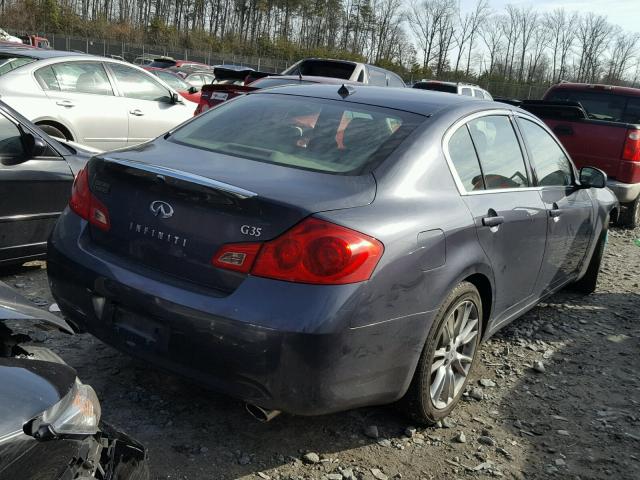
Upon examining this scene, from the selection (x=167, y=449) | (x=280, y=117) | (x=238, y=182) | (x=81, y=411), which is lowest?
(x=167, y=449)

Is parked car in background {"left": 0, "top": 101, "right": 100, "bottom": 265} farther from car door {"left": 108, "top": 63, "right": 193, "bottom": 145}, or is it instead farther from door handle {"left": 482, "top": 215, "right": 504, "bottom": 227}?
car door {"left": 108, "top": 63, "right": 193, "bottom": 145}

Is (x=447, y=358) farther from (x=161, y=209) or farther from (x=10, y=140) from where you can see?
(x=10, y=140)

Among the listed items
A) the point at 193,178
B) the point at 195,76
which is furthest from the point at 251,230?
the point at 195,76

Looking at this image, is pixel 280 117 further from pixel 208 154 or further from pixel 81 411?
pixel 81 411

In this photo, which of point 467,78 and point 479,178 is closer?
point 479,178

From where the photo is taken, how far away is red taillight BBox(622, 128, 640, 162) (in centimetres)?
768

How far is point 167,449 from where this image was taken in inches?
109

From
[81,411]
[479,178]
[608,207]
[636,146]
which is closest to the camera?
[81,411]

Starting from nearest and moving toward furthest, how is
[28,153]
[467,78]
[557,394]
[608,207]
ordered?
[557,394] < [28,153] < [608,207] < [467,78]

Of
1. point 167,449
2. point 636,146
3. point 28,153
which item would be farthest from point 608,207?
point 28,153

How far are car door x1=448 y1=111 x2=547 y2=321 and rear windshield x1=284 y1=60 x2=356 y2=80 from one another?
735 centimetres

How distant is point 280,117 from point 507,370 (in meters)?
2.08

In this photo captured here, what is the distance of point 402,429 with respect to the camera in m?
3.16

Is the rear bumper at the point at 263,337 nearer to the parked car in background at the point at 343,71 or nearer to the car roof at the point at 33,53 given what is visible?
the car roof at the point at 33,53
